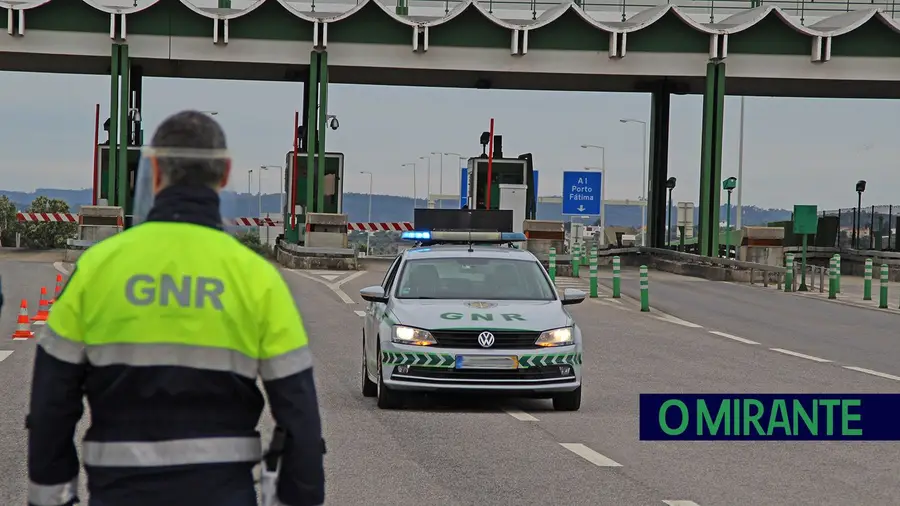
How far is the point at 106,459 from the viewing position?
3.67m

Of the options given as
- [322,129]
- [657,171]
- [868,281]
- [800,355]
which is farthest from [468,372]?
[657,171]

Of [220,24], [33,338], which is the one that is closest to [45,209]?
[220,24]

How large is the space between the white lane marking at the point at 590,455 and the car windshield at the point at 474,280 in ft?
10.2

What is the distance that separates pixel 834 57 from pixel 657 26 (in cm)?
576

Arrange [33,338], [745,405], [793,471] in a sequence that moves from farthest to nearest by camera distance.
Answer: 1. [33,338]
2. [745,405]
3. [793,471]

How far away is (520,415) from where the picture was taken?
12.8 m

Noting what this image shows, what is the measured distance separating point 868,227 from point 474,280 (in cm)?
4473

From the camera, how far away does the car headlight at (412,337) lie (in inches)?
500

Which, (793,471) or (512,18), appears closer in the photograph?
(793,471)

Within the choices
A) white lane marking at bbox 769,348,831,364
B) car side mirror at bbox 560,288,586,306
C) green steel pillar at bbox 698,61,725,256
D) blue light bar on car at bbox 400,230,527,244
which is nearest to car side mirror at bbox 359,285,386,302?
car side mirror at bbox 560,288,586,306

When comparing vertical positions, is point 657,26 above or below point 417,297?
above

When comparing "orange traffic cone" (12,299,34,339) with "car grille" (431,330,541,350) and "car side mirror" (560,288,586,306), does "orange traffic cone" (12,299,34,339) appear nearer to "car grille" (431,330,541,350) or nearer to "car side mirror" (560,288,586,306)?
"car grille" (431,330,541,350)

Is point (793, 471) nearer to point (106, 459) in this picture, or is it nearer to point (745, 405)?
point (745, 405)

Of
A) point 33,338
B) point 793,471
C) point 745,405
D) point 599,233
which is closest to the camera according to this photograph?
point 793,471
